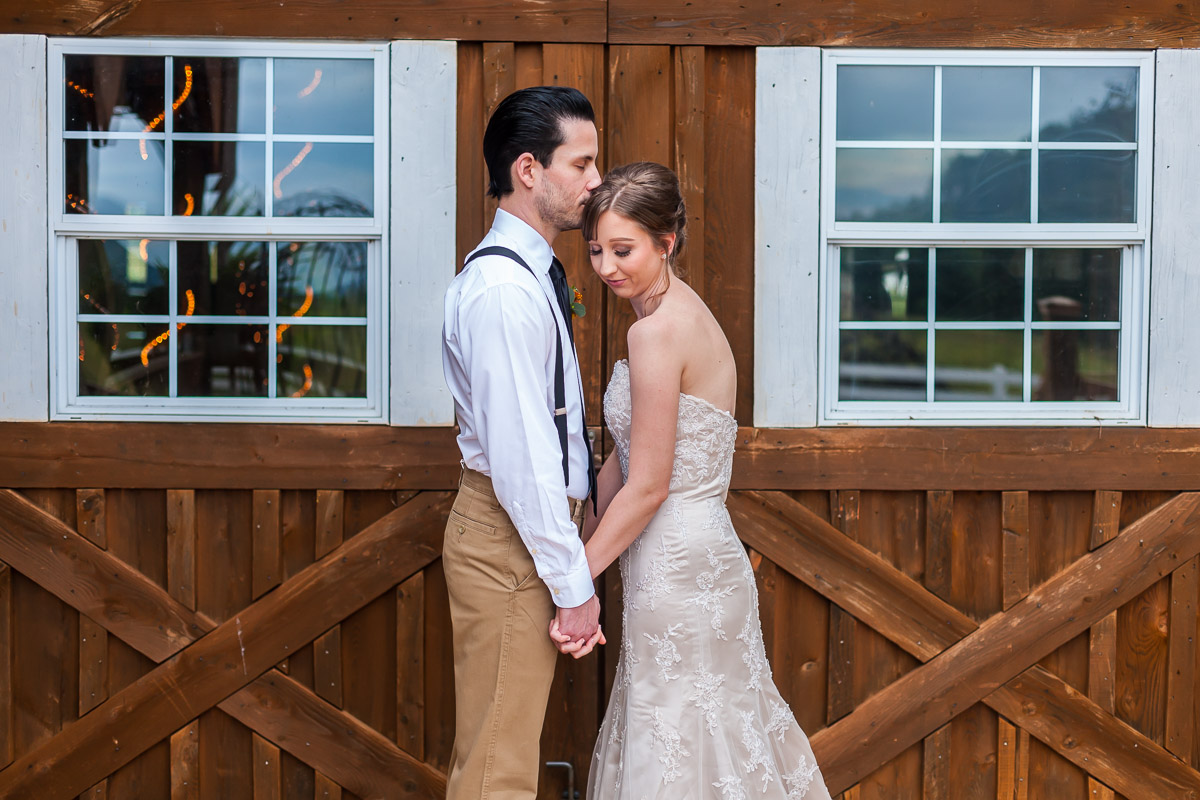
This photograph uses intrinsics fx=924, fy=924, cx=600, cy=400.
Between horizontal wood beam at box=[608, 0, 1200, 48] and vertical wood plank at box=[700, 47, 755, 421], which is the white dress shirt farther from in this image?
horizontal wood beam at box=[608, 0, 1200, 48]

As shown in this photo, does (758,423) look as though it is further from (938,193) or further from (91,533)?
(91,533)

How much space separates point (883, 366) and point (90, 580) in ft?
9.68

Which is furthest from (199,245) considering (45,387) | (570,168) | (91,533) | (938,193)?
(938,193)

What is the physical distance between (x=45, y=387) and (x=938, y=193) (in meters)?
3.27

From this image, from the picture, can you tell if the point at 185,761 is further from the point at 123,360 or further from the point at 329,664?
the point at 123,360

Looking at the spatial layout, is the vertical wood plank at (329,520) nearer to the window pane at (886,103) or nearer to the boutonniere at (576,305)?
the boutonniere at (576,305)

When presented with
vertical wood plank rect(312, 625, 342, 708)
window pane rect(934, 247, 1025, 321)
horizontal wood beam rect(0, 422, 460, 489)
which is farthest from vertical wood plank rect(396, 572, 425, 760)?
window pane rect(934, 247, 1025, 321)

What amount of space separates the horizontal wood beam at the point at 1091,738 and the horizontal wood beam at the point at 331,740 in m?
2.12

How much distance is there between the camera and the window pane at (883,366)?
3.42 m

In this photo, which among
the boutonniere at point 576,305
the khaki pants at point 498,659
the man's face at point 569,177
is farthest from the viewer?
the boutonniere at point 576,305

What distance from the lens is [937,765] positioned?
11.1 ft

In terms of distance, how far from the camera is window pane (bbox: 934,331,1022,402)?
343cm

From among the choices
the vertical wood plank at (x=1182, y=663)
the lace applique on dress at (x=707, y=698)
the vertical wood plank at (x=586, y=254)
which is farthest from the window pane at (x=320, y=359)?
the vertical wood plank at (x=1182, y=663)

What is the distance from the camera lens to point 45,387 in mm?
3256
